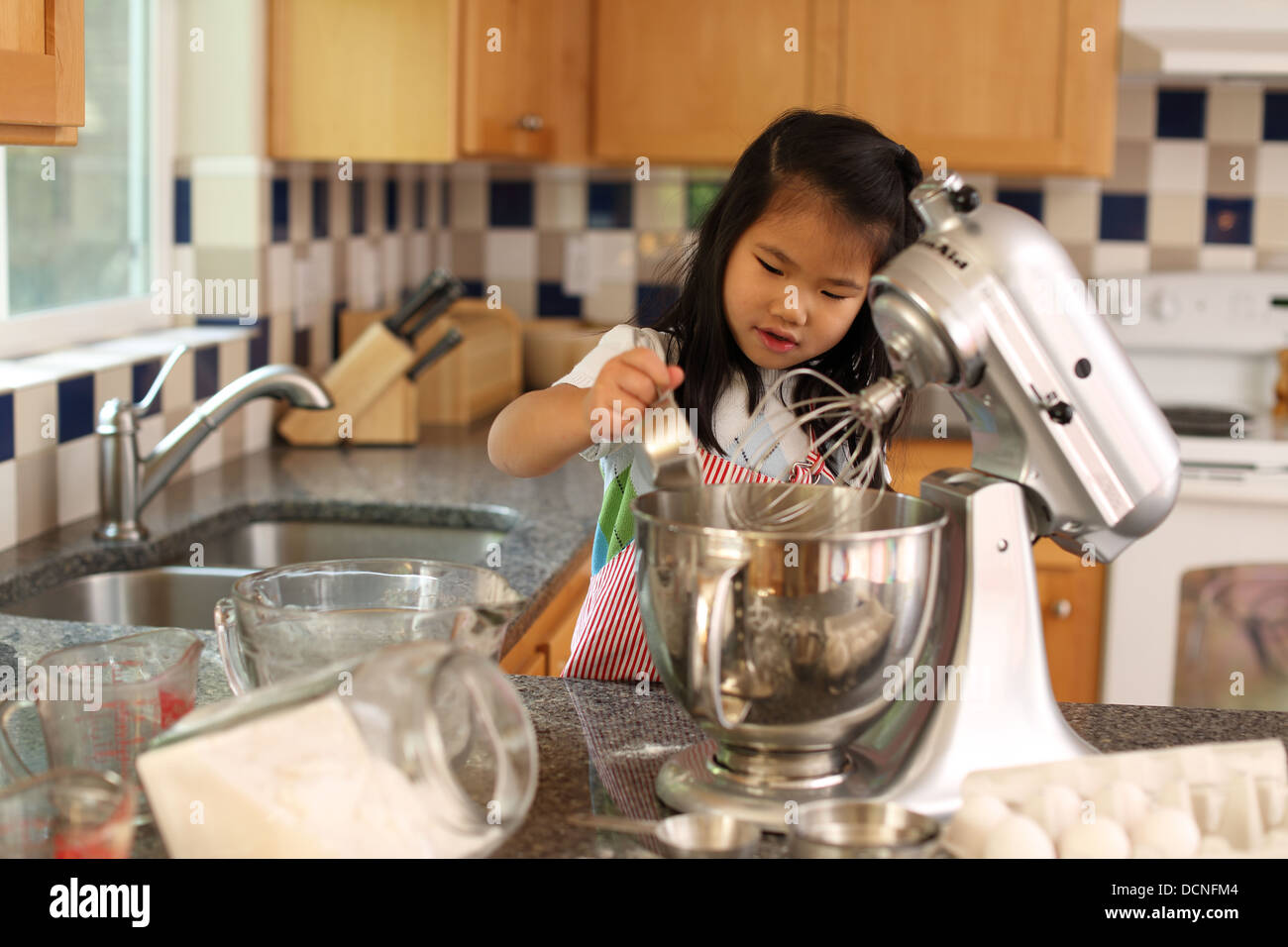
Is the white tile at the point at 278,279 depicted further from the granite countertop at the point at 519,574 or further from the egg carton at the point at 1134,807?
the egg carton at the point at 1134,807

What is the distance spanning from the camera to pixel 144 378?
1833mm

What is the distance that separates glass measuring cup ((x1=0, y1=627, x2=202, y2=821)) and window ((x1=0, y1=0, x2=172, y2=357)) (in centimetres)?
105

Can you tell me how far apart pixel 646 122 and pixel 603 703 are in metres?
1.90

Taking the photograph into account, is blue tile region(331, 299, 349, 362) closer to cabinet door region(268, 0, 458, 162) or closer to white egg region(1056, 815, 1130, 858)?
cabinet door region(268, 0, 458, 162)

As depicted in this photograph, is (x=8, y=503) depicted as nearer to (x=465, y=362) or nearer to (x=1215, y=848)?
(x=465, y=362)

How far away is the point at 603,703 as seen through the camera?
95 centimetres

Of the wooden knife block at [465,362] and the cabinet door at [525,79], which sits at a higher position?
the cabinet door at [525,79]

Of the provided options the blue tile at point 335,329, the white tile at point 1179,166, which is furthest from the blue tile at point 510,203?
the white tile at point 1179,166

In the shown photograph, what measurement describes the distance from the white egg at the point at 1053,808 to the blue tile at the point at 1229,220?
2.55 metres

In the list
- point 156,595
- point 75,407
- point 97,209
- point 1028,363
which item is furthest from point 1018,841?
point 97,209

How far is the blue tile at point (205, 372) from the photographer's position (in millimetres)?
1972

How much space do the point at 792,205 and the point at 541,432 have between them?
0.29m

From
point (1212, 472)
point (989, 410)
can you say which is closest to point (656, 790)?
point (989, 410)
